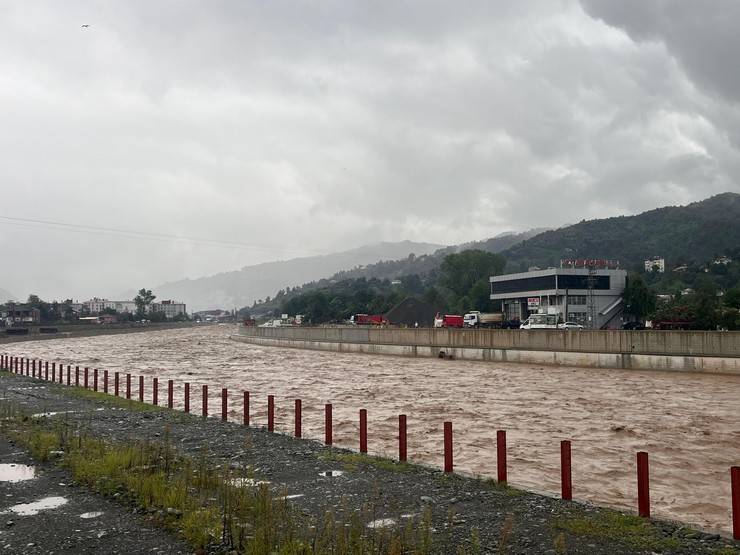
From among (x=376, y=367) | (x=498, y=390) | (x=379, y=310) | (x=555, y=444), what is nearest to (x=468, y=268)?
(x=379, y=310)

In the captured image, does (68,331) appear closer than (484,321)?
No

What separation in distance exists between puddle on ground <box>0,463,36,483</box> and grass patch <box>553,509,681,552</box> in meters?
8.94

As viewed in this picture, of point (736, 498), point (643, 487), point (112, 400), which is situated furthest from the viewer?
point (112, 400)

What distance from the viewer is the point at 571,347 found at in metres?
43.4

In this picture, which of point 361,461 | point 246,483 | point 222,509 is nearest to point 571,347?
point 361,461

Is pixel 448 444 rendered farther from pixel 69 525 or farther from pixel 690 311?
pixel 690 311

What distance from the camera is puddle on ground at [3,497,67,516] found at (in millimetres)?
9320

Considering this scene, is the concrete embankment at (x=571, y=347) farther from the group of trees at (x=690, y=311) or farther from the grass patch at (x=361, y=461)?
the grass patch at (x=361, y=461)

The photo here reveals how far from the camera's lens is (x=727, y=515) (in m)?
11.1

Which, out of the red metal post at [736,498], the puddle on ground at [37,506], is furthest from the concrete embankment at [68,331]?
the red metal post at [736,498]

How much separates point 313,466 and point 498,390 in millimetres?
20284

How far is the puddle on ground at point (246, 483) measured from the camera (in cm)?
1024

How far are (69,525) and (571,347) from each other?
38952 millimetres

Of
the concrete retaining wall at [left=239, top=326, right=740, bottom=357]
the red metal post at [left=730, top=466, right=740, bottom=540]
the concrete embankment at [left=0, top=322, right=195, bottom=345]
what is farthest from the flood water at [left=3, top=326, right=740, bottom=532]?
the concrete embankment at [left=0, top=322, right=195, bottom=345]
